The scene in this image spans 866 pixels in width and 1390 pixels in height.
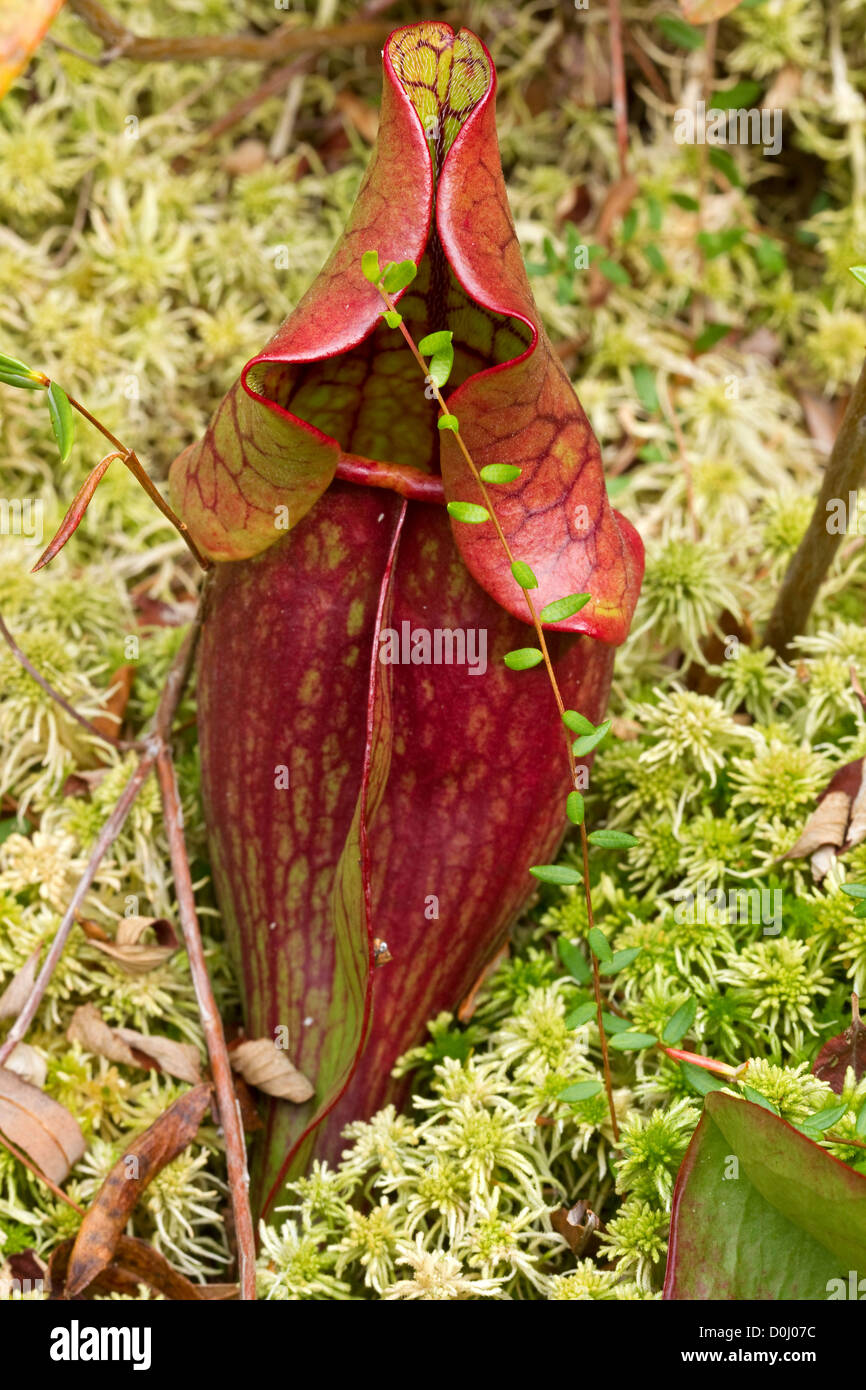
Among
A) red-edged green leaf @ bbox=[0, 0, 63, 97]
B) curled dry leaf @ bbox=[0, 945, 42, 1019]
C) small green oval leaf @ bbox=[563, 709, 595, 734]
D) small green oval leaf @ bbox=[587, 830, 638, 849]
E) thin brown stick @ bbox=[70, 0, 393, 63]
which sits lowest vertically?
curled dry leaf @ bbox=[0, 945, 42, 1019]

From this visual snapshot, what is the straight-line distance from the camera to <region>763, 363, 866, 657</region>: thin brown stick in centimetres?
124

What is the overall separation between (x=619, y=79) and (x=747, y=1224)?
1710 millimetres

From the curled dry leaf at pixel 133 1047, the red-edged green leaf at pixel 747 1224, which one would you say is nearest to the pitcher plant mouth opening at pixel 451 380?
the red-edged green leaf at pixel 747 1224

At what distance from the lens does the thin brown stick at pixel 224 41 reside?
5.23ft

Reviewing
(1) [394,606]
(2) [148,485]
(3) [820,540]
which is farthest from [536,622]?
(3) [820,540]

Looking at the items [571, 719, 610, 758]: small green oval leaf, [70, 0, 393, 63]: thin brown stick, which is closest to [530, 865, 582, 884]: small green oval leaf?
[571, 719, 610, 758]: small green oval leaf

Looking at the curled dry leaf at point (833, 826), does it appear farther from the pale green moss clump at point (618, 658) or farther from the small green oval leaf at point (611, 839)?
the small green oval leaf at point (611, 839)

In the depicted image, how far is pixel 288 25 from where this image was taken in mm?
1945

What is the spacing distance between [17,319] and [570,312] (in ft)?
2.83

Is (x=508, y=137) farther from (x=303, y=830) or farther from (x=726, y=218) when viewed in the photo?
(x=303, y=830)

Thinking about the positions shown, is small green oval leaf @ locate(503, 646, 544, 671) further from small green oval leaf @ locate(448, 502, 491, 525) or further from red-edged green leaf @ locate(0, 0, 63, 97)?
red-edged green leaf @ locate(0, 0, 63, 97)

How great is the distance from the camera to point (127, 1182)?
1157mm

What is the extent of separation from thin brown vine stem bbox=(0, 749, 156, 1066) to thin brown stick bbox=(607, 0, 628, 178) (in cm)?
123

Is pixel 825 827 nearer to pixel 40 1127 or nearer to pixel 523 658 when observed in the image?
pixel 523 658
